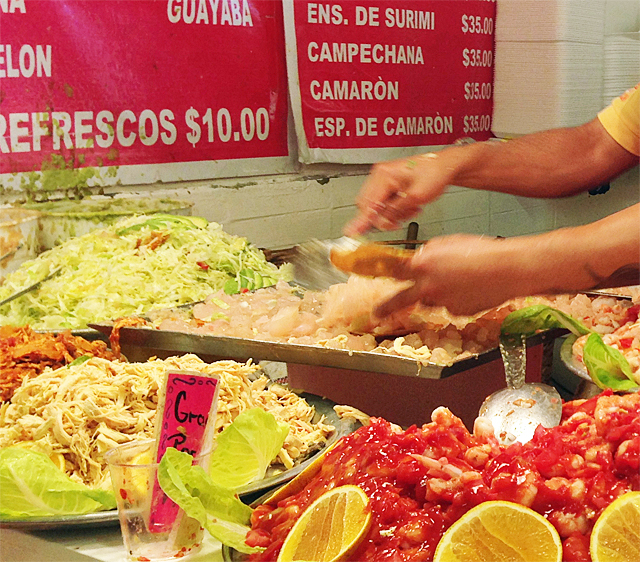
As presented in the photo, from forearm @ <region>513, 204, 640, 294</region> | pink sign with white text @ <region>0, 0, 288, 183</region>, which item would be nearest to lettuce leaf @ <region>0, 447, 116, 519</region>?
forearm @ <region>513, 204, 640, 294</region>

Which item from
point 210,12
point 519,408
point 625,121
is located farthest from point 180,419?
point 210,12

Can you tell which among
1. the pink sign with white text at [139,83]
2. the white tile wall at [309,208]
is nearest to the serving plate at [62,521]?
the pink sign with white text at [139,83]

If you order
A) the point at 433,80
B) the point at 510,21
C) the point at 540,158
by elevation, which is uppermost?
the point at 510,21

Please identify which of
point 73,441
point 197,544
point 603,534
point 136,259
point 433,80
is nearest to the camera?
point 603,534

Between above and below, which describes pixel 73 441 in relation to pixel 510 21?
below

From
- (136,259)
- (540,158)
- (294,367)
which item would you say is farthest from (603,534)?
(136,259)

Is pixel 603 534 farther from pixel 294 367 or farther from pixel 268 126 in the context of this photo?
pixel 268 126

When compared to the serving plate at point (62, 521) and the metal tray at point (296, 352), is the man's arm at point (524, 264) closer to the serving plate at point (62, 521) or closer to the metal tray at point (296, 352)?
the metal tray at point (296, 352)

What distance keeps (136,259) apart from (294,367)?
0.84 m

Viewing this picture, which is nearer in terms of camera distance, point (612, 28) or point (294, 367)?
point (294, 367)

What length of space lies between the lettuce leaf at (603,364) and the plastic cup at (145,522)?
0.76 m

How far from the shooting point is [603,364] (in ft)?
4.77

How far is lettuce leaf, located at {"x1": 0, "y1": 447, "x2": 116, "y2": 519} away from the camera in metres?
1.17

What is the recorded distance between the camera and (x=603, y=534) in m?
0.85
